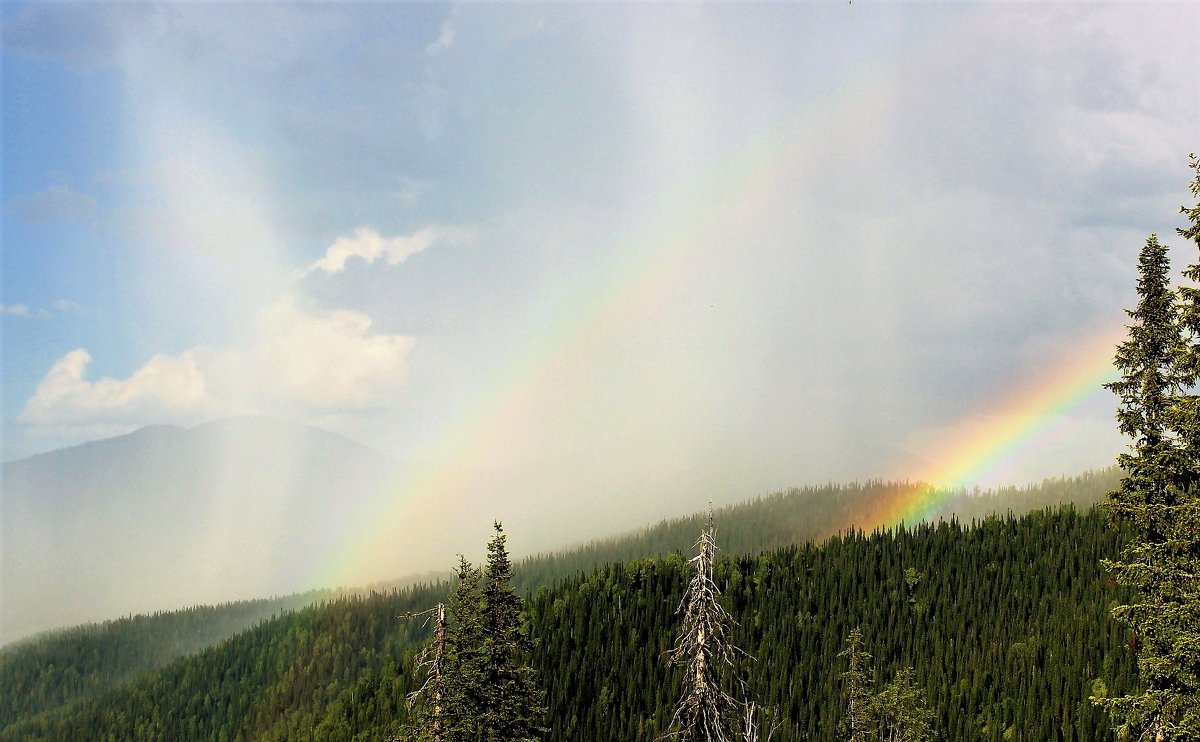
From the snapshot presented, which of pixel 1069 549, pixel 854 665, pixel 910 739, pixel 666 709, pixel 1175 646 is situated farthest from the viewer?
pixel 1069 549

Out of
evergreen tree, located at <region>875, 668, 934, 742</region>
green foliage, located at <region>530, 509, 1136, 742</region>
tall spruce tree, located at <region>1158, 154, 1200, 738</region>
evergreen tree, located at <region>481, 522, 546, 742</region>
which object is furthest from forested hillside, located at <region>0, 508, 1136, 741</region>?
tall spruce tree, located at <region>1158, 154, 1200, 738</region>

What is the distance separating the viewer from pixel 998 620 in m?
161

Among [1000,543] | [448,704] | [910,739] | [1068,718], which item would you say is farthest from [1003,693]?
[448,704]

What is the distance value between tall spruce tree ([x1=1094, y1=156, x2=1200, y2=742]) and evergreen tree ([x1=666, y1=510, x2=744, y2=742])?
40.4 feet

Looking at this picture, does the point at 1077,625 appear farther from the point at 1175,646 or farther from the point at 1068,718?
the point at 1175,646

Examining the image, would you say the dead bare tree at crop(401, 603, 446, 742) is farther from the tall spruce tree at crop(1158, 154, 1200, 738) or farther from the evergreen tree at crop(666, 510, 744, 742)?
the tall spruce tree at crop(1158, 154, 1200, 738)

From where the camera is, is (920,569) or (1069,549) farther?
(920,569)

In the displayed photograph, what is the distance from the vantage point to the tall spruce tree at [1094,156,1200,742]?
2412 cm

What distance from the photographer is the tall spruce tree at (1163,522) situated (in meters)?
24.1

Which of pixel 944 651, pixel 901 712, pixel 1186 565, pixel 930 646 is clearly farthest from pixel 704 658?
pixel 930 646

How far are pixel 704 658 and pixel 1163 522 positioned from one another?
19.4 metres

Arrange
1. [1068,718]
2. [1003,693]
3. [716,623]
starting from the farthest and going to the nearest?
1. [1003,693]
2. [1068,718]
3. [716,623]

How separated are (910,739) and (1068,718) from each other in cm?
7468

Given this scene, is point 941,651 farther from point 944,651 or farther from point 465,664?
point 465,664
